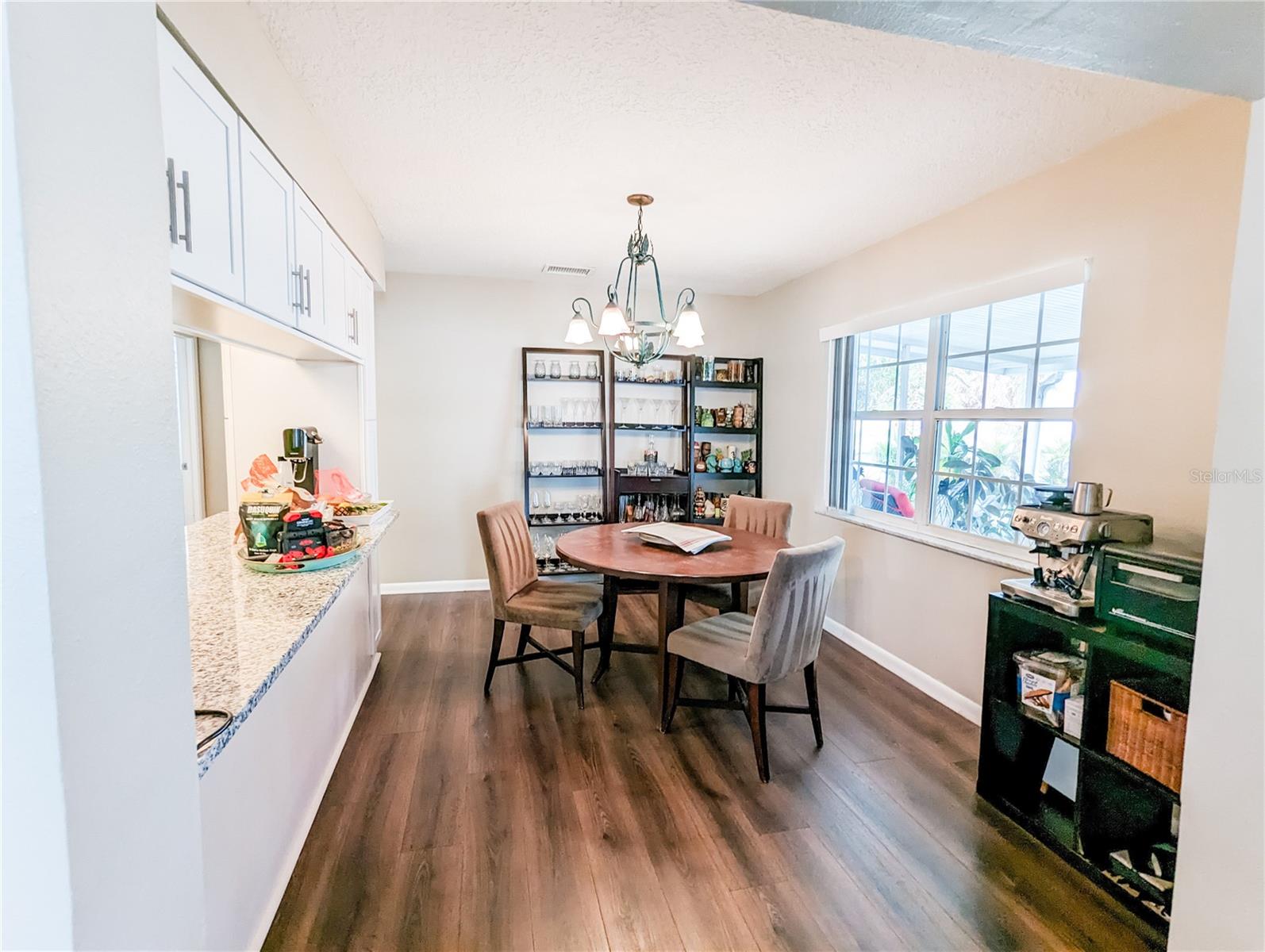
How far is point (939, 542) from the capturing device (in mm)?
2850

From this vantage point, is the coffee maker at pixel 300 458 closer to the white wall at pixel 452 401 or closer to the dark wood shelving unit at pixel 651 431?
the white wall at pixel 452 401

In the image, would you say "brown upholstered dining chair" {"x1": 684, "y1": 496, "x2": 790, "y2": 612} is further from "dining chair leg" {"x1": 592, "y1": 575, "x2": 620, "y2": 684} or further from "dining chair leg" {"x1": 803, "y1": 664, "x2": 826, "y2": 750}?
"dining chair leg" {"x1": 803, "y1": 664, "x2": 826, "y2": 750}

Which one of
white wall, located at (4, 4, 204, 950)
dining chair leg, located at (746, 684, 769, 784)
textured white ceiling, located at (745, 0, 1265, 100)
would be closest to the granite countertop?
white wall, located at (4, 4, 204, 950)

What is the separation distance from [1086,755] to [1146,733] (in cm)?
22

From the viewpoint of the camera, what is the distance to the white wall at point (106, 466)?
0.47 m

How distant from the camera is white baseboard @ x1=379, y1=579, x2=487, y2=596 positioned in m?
4.32

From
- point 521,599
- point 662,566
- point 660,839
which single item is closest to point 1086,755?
point 660,839

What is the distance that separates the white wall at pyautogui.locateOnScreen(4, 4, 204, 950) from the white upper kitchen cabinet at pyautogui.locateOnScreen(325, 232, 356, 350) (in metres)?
1.79

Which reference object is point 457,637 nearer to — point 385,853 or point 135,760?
point 385,853

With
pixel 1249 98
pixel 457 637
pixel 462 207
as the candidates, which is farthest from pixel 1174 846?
pixel 462 207

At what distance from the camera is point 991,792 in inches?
82.1

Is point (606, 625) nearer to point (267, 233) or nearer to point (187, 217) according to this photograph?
point (267, 233)

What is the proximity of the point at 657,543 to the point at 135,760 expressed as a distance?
2428 mm

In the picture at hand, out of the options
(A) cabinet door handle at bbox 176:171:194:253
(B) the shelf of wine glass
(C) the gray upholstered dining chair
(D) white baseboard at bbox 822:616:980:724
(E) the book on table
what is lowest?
(D) white baseboard at bbox 822:616:980:724
